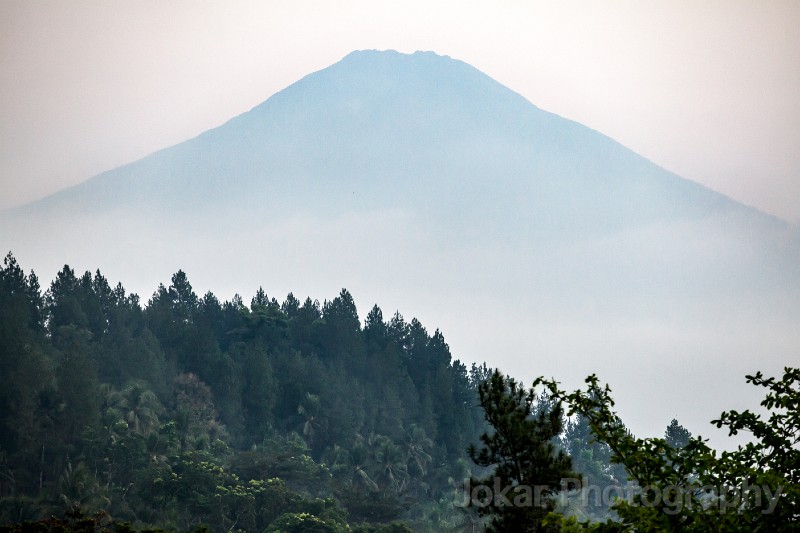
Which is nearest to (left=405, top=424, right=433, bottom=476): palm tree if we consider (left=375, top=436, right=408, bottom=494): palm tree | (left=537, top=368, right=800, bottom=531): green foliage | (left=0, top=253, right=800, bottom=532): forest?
(left=0, top=253, right=800, bottom=532): forest

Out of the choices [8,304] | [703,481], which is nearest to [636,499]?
[703,481]

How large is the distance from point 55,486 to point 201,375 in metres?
28.7

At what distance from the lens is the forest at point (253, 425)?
64.1 m

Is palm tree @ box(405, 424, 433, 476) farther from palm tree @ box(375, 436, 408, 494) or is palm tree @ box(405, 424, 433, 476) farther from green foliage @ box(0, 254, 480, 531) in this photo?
palm tree @ box(375, 436, 408, 494)

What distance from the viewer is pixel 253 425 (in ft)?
333

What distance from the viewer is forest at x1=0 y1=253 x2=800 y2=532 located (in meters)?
64.1

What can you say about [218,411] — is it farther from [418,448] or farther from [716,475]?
[716,475]

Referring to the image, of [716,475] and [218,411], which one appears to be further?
[218,411]

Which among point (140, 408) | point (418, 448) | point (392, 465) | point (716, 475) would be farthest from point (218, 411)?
point (716, 475)

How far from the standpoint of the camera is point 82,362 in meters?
85.3

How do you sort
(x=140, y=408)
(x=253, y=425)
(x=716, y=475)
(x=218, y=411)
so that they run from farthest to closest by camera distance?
(x=253, y=425), (x=218, y=411), (x=140, y=408), (x=716, y=475)

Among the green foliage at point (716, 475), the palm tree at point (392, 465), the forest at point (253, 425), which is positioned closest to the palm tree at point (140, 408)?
the forest at point (253, 425)

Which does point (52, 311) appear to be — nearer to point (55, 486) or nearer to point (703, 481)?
point (55, 486)

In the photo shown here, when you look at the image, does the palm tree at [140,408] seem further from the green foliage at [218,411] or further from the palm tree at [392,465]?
the palm tree at [392,465]
